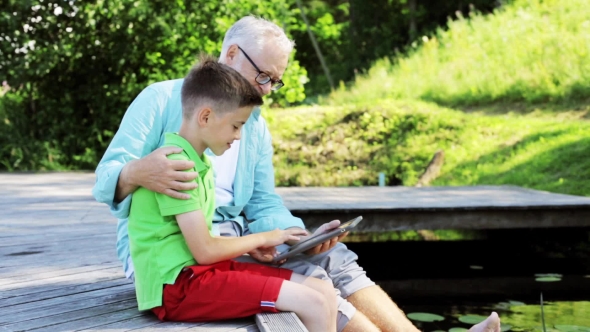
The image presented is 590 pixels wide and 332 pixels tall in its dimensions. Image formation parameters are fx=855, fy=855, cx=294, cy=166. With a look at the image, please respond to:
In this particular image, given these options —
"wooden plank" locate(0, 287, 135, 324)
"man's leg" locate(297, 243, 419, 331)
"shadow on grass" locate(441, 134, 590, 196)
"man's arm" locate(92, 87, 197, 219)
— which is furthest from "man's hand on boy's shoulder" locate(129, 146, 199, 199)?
"shadow on grass" locate(441, 134, 590, 196)

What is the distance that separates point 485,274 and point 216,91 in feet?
12.4

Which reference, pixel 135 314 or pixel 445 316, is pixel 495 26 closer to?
pixel 445 316

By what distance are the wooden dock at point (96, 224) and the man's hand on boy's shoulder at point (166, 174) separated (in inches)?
15.3

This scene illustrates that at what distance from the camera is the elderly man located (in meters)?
2.57

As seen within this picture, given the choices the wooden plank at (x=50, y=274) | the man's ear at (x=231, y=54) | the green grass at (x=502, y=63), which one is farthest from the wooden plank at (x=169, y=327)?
the green grass at (x=502, y=63)

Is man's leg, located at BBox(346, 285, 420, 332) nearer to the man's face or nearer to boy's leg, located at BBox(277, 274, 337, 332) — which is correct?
boy's leg, located at BBox(277, 274, 337, 332)

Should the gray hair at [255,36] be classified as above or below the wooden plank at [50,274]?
above

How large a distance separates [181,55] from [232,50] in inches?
266

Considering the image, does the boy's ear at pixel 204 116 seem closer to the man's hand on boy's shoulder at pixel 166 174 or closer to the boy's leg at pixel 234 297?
the man's hand on boy's shoulder at pixel 166 174

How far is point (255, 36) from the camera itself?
2857 millimetres

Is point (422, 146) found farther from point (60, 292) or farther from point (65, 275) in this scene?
point (60, 292)

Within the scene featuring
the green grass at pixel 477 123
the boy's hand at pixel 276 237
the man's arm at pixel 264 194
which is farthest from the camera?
the green grass at pixel 477 123

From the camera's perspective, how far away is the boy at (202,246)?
2.25 m

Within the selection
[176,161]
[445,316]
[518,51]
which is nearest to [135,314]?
[176,161]
